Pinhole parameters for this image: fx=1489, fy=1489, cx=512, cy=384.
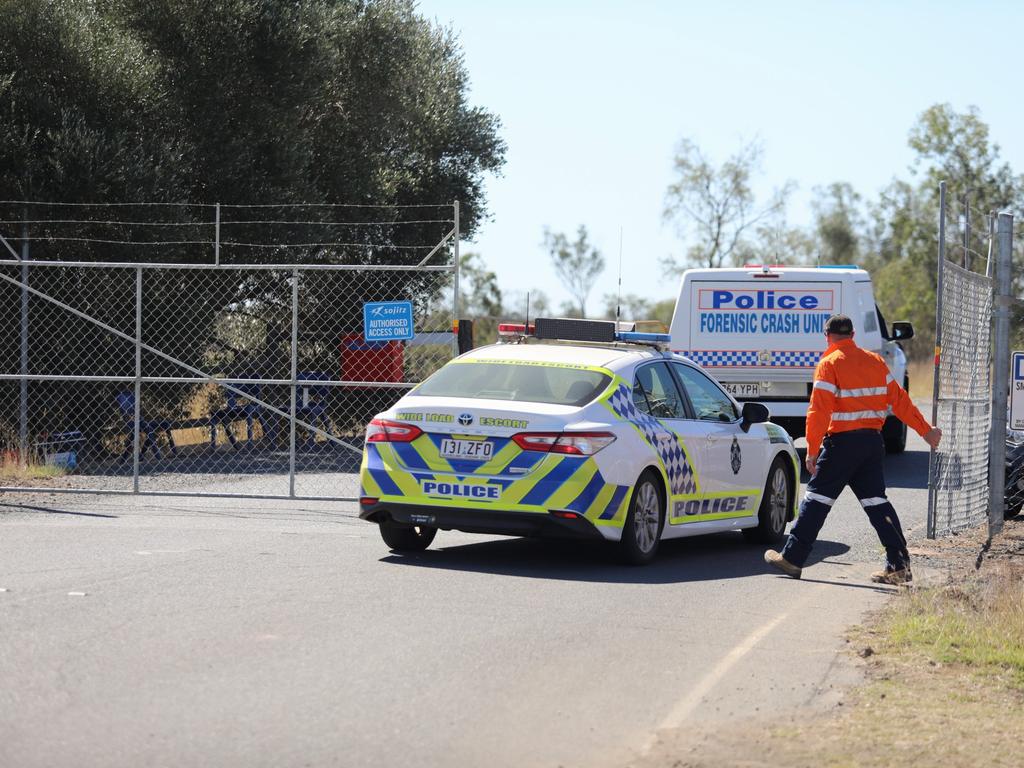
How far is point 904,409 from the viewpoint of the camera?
1056 cm

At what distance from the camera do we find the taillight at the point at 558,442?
10008 millimetres

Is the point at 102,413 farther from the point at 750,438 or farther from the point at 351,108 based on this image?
the point at 750,438

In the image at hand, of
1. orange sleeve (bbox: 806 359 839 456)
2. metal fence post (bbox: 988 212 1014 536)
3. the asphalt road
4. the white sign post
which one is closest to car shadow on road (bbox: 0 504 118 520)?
Result: the asphalt road

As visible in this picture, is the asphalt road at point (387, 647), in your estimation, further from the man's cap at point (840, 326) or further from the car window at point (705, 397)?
the man's cap at point (840, 326)

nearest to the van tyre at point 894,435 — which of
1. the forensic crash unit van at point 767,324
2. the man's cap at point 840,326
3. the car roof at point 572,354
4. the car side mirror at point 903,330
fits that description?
the car side mirror at point 903,330

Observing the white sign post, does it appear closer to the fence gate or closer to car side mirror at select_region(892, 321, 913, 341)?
the fence gate

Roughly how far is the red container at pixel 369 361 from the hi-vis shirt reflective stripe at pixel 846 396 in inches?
486

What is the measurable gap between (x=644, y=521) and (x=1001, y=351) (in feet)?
12.2

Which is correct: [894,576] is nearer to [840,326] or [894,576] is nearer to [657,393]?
[840,326]

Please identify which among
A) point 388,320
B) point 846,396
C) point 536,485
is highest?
point 388,320

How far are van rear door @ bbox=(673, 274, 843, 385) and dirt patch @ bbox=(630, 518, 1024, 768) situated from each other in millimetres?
9493

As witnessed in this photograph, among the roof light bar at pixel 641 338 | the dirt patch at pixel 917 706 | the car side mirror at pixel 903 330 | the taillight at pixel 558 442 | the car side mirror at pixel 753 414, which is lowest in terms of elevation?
the dirt patch at pixel 917 706

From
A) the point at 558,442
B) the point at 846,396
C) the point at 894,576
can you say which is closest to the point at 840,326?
the point at 846,396

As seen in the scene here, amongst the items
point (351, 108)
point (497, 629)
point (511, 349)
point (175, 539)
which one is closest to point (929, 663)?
point (497, 629)
